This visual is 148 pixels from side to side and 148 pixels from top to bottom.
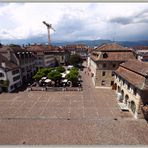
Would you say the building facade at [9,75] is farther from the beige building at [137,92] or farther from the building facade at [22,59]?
the beige building at [137,92]

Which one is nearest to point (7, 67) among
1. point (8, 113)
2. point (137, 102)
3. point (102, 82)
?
point (8, 113)

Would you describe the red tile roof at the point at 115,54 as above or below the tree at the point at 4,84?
above

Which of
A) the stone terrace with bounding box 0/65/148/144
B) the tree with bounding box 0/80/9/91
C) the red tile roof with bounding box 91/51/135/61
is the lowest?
the stone terrace with bounding box 0/65/148/144

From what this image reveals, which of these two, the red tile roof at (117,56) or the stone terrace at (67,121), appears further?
the red tile roof at (117,56)

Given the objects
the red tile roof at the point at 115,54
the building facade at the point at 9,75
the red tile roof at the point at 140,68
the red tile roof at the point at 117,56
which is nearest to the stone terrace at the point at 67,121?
the building facade at the point at 9,75

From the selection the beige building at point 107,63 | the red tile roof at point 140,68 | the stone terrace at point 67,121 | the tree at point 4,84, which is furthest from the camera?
the beige building at point 107,63

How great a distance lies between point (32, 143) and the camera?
67.1 feet

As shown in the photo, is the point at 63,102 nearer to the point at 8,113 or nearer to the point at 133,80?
the point at 8,113

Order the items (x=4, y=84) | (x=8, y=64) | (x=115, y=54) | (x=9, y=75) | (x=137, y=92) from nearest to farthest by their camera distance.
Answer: (x=137, y=92) < (x=4, y=84) < (x=9, y=75) < (x=8, y=64) < (x=115, y=54)

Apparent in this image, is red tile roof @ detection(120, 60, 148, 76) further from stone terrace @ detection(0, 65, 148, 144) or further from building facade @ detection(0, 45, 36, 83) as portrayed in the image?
building facade @ detection(0, 45, 36, 83)

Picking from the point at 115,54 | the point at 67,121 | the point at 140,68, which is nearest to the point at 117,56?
the point at 115,54

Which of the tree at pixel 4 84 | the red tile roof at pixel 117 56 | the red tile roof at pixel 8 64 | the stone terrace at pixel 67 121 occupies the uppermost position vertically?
the red tile roof at pixel 117 56

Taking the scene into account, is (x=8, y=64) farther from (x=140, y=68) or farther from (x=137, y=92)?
(x=137, y=92)

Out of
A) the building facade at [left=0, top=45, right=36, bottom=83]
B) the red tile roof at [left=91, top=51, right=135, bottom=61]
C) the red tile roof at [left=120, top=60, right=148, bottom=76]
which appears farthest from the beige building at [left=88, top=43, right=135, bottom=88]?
the building facade at [left=0, top=45, right=36, bottom=83]
